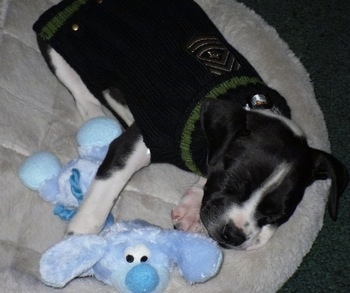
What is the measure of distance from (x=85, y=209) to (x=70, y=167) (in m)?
0.21

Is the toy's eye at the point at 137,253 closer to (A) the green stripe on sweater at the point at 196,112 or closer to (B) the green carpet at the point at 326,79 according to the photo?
(A) the green stripe on sweater at the point at 196,112

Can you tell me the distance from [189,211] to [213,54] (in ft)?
2.46

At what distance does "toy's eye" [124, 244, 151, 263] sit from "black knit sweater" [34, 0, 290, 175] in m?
0.57

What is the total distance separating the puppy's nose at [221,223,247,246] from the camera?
8.57ft

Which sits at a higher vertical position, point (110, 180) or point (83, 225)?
point (110, 180)

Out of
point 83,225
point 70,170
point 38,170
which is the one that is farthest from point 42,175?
point 83,225

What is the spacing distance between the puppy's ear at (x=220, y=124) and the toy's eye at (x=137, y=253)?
47cm

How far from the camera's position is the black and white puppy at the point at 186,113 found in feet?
8.54

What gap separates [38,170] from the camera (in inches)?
113

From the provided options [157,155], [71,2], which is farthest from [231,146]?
[71,2]

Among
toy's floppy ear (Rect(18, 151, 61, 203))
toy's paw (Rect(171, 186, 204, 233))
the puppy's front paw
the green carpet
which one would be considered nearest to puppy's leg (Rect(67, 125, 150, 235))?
the puppy's front paw

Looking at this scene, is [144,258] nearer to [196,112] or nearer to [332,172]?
[196,112]

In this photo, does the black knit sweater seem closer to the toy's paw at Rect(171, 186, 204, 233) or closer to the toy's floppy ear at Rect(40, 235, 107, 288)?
the toy's paw at Rect(171, 186, 204, 233)

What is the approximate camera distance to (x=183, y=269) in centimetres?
249
